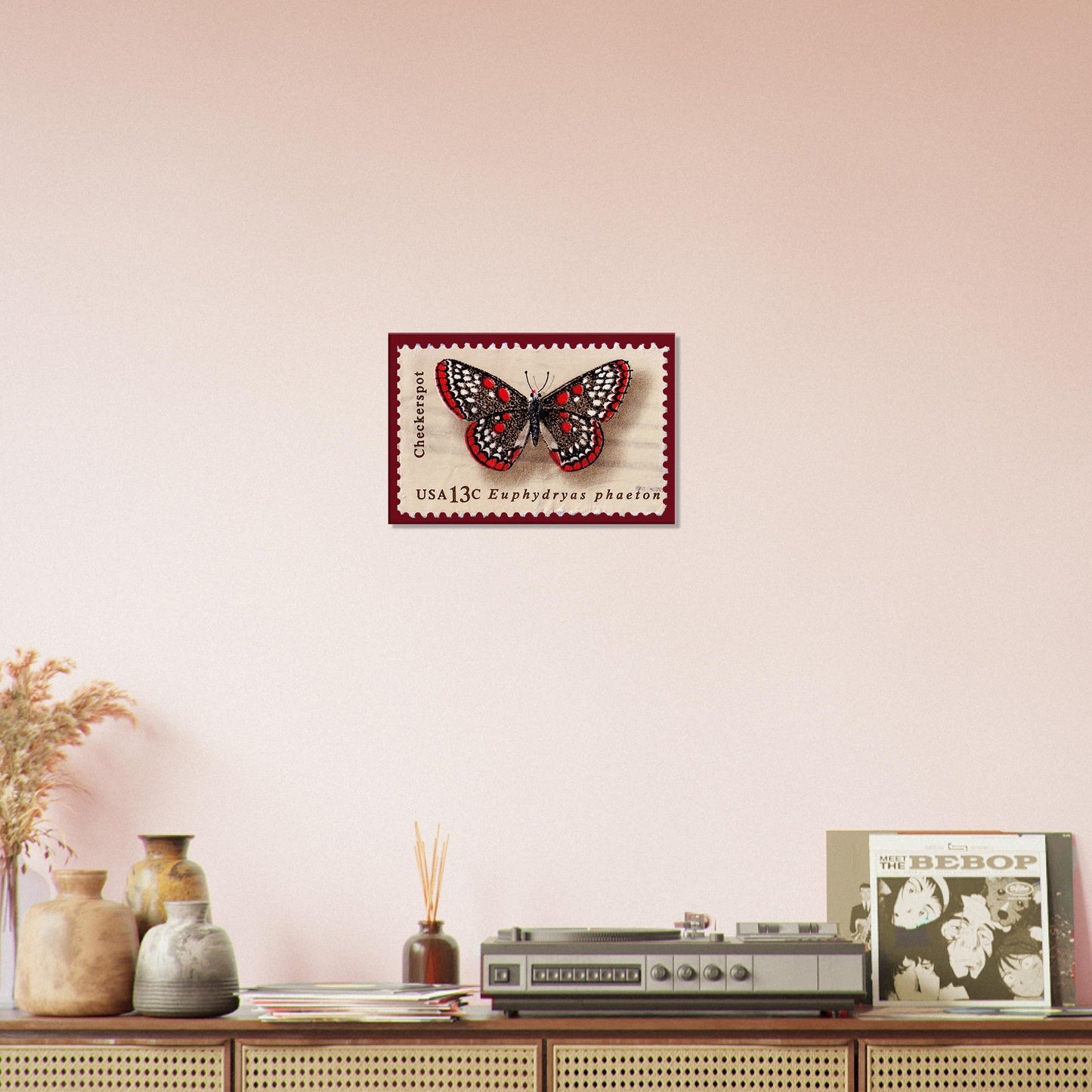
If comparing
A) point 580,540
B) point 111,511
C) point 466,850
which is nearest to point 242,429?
point 111,511

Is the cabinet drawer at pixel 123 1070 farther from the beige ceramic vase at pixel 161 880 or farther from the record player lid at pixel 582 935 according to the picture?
the record player lid at pixel 582 935

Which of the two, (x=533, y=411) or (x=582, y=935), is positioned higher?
(x=533, y=411)

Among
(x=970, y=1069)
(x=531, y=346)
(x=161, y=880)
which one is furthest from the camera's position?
(x=531, y=346)

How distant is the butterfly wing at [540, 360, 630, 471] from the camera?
245cm

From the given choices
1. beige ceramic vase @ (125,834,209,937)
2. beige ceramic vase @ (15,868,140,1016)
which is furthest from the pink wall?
beige ceramic vase @ (15,868,140,1016)

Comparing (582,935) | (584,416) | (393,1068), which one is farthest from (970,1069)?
(584,416)

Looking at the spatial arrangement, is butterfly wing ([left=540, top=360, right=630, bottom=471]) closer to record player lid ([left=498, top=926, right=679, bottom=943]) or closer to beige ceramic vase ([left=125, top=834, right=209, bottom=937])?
record player lid ([left=498, top=926, right=679, bottom=943])

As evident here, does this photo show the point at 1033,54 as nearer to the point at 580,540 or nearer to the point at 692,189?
the point at 692,189

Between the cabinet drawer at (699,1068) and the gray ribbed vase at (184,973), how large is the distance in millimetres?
531

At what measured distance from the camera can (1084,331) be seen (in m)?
2.44

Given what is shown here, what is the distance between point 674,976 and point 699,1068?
0.47 ft

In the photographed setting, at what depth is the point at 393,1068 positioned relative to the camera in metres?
1.99

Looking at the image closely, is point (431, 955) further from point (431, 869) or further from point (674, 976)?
point (674, 976)

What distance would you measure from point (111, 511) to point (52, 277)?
47 centimetres
